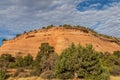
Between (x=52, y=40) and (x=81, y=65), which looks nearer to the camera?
(x=81, y=65)

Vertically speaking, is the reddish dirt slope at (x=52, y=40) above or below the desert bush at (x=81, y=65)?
above

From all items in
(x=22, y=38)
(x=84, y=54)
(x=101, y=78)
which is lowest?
(x=101, y=78)

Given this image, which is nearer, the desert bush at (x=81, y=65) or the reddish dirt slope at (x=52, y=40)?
the desert bush at (x=81, y=65)

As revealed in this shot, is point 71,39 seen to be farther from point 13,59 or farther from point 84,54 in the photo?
point 84,54

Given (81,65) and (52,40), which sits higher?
(52,40)

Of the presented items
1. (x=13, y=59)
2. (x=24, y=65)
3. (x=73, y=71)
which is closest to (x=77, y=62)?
(x=73, y=71)

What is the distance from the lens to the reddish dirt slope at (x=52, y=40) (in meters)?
97.7

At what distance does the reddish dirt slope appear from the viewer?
97.7 meters

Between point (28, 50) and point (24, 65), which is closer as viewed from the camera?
point (24, 65)

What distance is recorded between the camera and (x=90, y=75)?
3991cm

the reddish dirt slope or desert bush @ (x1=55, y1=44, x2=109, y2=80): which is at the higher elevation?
the reddish dirt slope

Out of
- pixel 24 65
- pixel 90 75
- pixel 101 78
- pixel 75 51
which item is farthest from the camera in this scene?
pixel 24 65

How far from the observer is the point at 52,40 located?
335ft

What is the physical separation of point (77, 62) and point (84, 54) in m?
1.58
